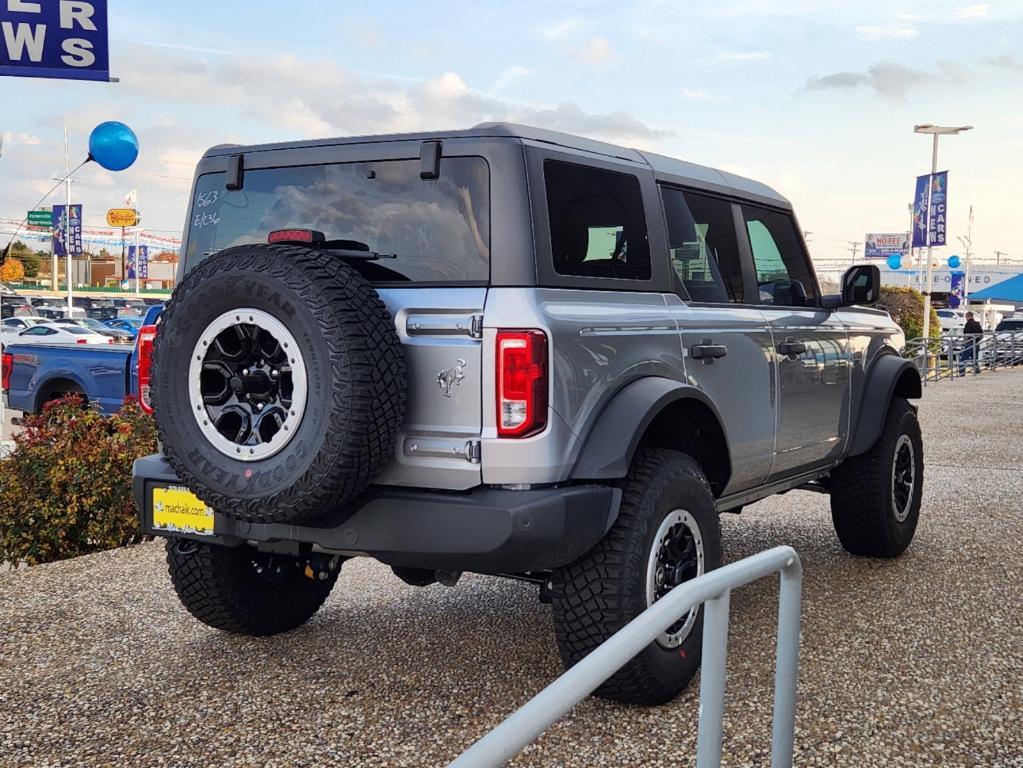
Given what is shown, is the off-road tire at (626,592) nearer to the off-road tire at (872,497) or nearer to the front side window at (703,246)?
the front side window at (703,246)

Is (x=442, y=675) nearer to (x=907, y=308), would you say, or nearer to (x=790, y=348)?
(x=790, y=348)

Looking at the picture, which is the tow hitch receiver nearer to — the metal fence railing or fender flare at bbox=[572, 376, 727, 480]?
fender flare at bbox=[572, 376, 727, 480]

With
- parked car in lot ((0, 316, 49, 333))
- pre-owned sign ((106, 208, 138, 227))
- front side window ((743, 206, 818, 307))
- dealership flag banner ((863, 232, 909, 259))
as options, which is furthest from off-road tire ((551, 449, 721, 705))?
dealership flag banner ((863, 232, 909, 259))

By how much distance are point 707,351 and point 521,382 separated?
1.14 m

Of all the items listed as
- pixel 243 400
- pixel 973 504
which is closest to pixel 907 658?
pixel 243 400

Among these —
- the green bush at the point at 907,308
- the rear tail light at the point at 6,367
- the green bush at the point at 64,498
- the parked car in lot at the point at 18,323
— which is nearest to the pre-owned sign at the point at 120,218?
the parked car in lot at the point at 18,323

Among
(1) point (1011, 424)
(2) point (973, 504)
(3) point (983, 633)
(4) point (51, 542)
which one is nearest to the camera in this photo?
(3) point (983, 633)

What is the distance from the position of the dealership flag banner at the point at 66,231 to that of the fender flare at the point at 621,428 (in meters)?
51.5

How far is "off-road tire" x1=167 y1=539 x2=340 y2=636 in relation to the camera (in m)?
4.24

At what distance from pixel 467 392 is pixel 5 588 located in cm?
344

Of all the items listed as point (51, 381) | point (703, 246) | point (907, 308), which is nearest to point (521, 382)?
point (703, 246)

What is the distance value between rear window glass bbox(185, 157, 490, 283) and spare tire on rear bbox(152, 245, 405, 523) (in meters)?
0.28

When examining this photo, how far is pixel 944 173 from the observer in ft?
102

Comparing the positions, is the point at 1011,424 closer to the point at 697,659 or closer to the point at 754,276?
the point at 754,276
